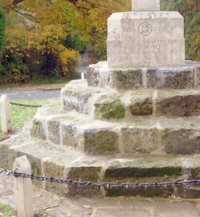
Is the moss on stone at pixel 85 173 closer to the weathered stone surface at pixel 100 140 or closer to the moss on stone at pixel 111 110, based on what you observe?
the weathered stone surface at pixel 100 140

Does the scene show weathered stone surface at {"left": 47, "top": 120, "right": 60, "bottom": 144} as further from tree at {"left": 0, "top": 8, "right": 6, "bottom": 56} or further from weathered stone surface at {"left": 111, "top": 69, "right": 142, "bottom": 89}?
tree at {"left": 0, "top": 8, "right": 6, "bottom": 56}

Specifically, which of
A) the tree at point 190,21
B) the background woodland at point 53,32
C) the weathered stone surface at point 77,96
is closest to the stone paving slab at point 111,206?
the weathered stone surface at point 77,96

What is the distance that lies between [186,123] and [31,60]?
677 inches

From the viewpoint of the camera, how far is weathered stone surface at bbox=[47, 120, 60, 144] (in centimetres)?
598

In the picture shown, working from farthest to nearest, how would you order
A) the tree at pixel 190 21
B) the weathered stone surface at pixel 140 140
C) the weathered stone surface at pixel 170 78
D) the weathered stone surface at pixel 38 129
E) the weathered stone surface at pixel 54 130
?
the tree at pixel 190 21 → the weathered stone surface at pixel 38 129 → the weathered stone surface at pixel 54 130 → the weathered stone surface at pixel 170 78 → the weathered stone surface at pixel 140 140

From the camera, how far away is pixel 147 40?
6152mm

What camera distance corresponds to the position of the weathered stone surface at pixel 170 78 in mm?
5871

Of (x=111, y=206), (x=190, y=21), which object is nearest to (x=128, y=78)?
(x=111, y=206)

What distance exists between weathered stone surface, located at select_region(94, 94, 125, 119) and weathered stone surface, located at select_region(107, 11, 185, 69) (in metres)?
0.68

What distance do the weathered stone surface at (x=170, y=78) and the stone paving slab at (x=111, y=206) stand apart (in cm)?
152

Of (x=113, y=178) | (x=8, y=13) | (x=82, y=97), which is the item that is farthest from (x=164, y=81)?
(x=8, y=13)

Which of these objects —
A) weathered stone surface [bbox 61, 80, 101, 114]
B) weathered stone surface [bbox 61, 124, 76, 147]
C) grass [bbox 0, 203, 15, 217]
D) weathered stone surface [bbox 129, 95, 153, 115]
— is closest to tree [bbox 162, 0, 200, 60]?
weathered stone surface [bbox 61, 80, 101, 114]

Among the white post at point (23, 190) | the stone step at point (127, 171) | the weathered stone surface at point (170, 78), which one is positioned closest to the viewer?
the white post at point (23, 190)

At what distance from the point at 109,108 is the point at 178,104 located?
0.83 m
